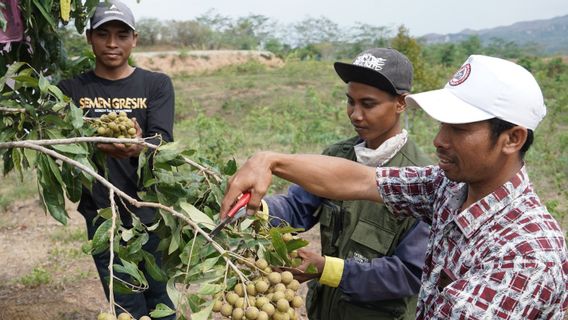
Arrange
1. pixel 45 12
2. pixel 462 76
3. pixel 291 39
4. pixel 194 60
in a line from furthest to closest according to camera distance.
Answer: pixel 291 39 → pixel 194 60 → pixel 45 12 → pixel 462 76

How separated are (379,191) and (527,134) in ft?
1.62

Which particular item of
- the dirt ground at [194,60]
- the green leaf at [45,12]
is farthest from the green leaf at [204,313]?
the dirt ground at [194,60]

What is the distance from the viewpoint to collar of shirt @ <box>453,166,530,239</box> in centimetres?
129

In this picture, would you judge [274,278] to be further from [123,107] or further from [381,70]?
[123,107]

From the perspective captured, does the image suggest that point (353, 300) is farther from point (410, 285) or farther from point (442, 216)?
point (442, 216)

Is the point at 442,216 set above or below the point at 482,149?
below

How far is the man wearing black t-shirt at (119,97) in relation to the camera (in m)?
2.47

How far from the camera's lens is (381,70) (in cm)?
187

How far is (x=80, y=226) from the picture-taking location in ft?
17.8

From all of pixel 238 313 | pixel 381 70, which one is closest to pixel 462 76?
pixel 381 70

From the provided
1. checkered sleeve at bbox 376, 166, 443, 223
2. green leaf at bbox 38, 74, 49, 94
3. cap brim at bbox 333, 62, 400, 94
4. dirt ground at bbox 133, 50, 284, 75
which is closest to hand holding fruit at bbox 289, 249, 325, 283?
checkered sleeve at bbox 376, 166, 443, 223

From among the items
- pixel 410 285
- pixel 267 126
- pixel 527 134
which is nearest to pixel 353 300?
pixel 410 285

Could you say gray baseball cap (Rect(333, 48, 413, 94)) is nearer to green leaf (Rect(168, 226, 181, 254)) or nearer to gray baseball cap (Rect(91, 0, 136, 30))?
green leaf (Rect(168, 226, 181, 254))

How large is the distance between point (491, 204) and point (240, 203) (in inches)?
23.6
